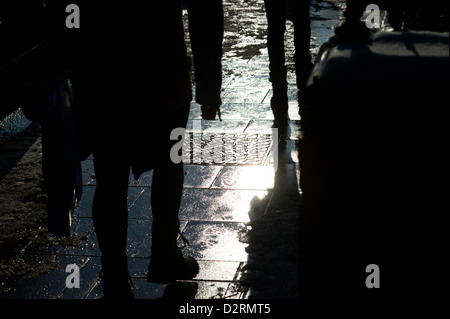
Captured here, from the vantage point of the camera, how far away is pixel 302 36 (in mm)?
6445

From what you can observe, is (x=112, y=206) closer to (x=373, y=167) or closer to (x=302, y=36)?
(x=373, y=167)

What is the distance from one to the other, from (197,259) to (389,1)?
4772 millimetres

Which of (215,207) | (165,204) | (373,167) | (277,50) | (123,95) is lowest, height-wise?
(215,207)

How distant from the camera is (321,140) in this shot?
262cm

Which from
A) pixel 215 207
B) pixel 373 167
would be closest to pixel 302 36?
pixel 215 207

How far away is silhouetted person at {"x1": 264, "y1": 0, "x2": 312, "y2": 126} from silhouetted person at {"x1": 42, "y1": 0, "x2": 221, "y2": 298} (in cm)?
250

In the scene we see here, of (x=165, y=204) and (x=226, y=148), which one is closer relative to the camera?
(x=165, y=204)

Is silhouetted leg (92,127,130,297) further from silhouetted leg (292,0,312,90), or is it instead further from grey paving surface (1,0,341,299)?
silhouetted leg (292,0,312,90)

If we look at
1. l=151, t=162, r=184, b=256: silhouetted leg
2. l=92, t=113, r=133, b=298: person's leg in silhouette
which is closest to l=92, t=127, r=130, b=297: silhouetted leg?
l=92, t=113, r=133, b=298: person's leg in silhouette

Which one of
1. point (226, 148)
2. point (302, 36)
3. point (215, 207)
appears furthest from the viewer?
point (302, 36)

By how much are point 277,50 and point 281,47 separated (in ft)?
0.14

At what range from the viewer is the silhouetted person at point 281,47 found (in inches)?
226

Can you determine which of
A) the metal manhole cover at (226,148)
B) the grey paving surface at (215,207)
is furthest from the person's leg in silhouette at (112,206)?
the metal manhole cover at (226,148)

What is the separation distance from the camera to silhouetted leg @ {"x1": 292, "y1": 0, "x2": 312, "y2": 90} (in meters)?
6.31
